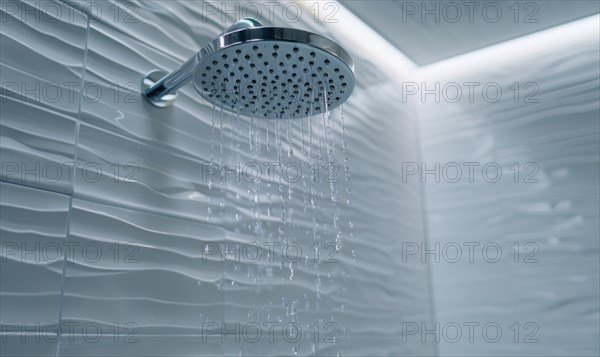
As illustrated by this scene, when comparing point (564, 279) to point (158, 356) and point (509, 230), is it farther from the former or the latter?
point (158, 356)

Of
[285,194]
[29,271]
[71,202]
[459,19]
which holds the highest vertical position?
[459,19]

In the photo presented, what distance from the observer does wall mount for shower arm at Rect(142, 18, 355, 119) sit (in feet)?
2.49

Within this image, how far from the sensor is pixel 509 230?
5.91ft

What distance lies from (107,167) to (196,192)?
0.68 ft

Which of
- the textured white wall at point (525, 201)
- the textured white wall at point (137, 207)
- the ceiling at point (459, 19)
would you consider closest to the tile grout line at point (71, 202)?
the textured white wall at point (137, 207)

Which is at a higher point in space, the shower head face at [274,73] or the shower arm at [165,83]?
the shower arm at [165,83]

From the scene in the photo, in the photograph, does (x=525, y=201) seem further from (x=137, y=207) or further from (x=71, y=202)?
(x=71, y=202)

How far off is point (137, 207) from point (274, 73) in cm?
37

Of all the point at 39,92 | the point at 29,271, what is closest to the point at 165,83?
the point at 39,92

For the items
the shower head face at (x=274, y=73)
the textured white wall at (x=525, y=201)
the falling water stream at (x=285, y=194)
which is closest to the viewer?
the shower head face at (x=274, y=73)

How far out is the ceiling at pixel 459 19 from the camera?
1.67 meters

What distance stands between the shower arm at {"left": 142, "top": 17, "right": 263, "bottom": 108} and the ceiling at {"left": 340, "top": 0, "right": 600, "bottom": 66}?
748 millimetres

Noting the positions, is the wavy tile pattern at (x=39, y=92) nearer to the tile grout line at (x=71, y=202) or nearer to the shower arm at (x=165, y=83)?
the tile grout line at (x=71, y=202)

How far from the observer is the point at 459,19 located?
175 cm
